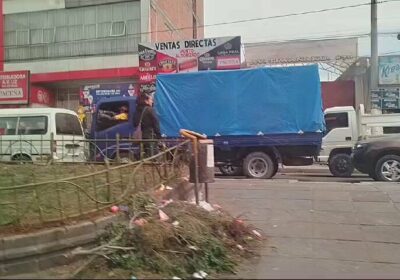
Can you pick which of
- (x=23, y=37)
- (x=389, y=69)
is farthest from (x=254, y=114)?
(x=23, y=37)

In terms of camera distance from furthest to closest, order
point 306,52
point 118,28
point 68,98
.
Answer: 1. point 306,52
2. point 68,98
3. point 118,28

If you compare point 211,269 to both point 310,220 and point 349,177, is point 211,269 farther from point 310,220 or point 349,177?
point 349,177

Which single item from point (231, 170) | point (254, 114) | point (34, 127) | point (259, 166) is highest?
point (254, 114)

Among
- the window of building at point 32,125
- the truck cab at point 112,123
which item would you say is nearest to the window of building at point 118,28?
the window of building at point 32,125

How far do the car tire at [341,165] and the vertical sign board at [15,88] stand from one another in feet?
53.9

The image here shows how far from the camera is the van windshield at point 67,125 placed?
14430mm

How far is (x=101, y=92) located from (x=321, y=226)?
63.7 ft

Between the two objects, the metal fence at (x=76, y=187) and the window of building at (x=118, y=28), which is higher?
the window of building at (x=118, y=28)

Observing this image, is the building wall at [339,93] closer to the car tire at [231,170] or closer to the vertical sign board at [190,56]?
the vertical sign board at [190,56]

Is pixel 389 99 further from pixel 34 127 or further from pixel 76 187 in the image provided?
pixel 76 187

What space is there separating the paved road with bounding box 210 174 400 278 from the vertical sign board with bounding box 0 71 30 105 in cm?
1850

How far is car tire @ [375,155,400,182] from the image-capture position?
1211 cm

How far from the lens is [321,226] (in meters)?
6.93

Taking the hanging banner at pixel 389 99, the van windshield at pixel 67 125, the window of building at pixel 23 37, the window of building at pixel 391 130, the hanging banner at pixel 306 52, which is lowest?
the window of building at pixel 391 130
